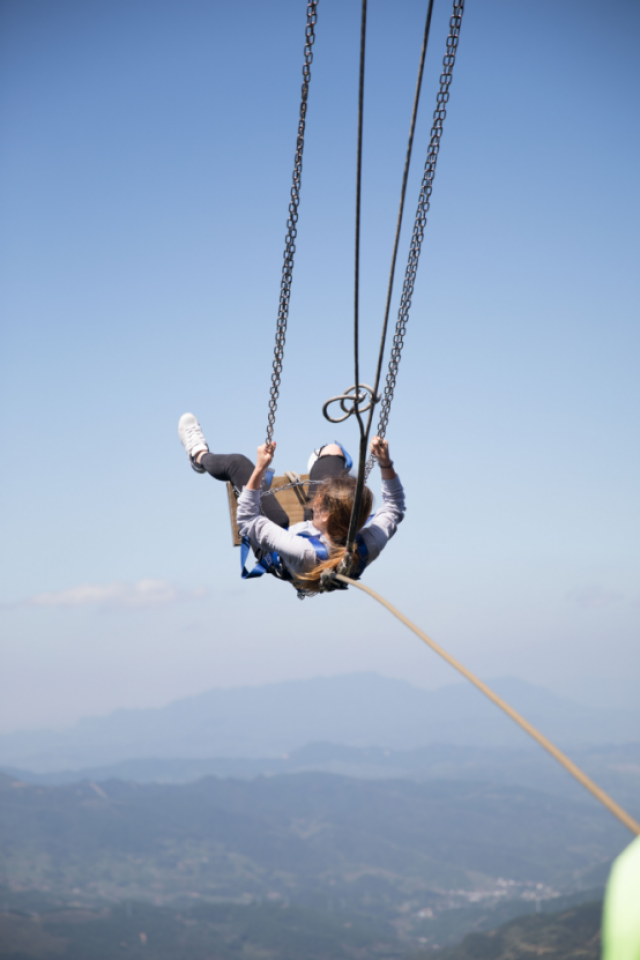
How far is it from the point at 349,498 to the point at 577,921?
178702mm

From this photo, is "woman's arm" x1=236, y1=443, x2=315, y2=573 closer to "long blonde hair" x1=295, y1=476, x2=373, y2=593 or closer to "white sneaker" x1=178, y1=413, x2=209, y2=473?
"long blonde hair" x1=295, y1=476, x2=373, y2=593

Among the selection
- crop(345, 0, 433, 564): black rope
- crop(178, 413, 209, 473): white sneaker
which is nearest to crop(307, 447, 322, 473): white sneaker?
crop(178, 413, 209, 473): white sneaker

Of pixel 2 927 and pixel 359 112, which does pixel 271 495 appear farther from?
pixel 2 927

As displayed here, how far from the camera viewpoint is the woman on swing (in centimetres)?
546

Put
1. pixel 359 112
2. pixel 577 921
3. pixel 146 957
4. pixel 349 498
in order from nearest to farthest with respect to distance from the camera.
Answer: pixel 359 112 → pixel 349 498 → pixel 577 921 → pixel 146 957

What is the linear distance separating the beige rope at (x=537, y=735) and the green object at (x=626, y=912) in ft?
2.81

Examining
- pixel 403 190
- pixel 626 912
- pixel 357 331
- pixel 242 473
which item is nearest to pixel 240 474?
pixel 242 473

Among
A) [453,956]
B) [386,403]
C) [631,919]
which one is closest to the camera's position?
[631,919]

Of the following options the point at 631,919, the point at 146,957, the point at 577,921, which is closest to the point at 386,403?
the point at 631,919

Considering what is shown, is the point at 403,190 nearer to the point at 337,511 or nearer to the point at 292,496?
the point at 337,511

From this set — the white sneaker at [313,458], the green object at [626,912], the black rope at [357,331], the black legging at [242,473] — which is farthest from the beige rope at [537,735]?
the white sneaker at [313,458]

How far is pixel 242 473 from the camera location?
20.8ft

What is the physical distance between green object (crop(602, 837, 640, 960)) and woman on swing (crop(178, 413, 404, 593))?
4.13 metres

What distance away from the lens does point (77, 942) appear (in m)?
192
